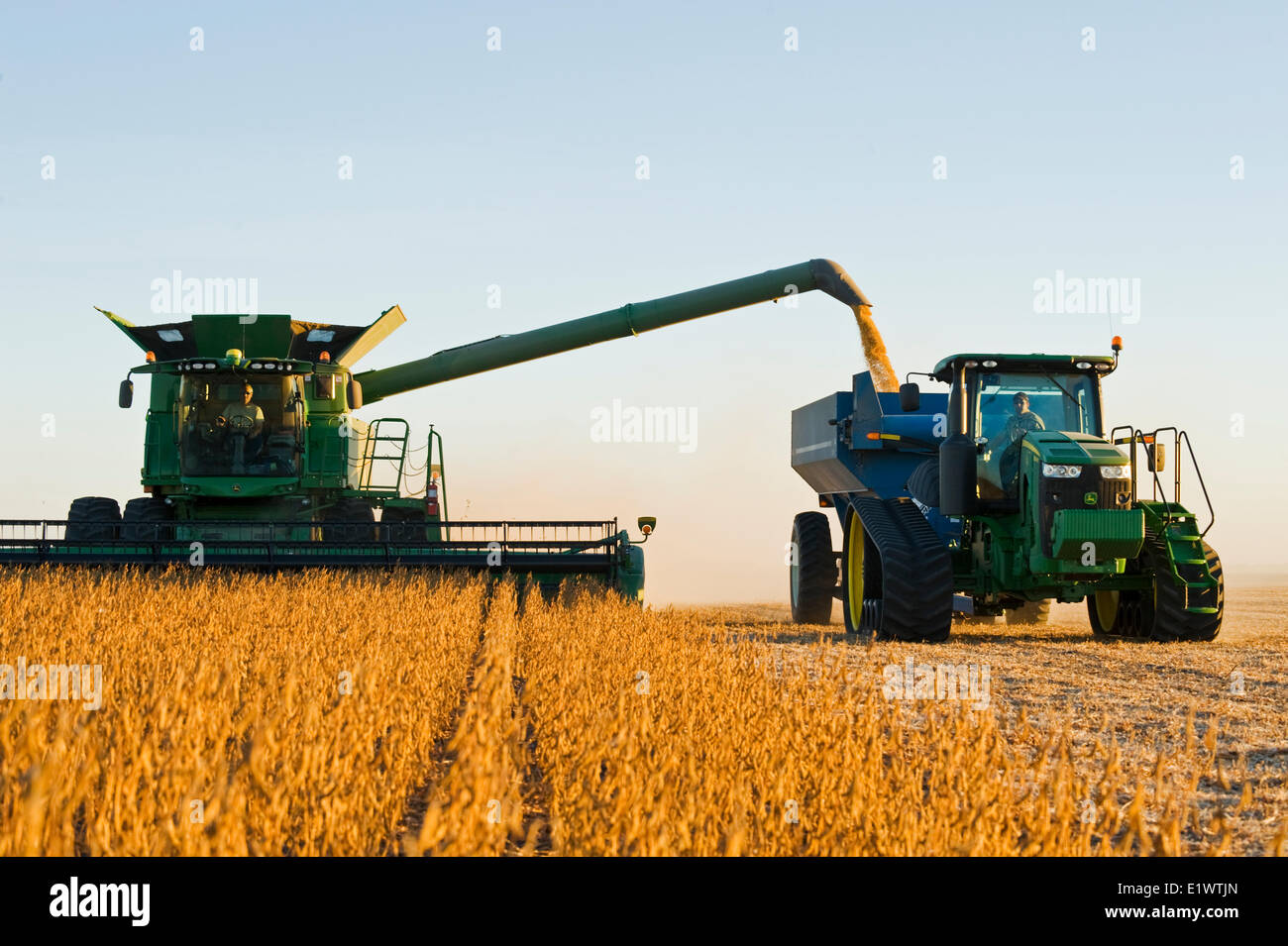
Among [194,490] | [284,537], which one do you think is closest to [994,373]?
[284,537]

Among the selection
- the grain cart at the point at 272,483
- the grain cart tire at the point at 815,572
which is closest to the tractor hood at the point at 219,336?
the grain cart at the point at 272,483

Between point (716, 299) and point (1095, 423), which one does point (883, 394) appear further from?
point (716, 299)

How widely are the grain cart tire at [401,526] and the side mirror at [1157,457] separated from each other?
241 inches

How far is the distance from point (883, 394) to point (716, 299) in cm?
539

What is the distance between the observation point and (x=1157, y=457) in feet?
31.8

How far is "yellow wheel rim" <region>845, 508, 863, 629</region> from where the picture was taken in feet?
38.4

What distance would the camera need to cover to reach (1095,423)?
10258 mm

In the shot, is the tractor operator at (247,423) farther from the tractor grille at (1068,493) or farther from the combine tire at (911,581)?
the tractor grille at (1068,493)

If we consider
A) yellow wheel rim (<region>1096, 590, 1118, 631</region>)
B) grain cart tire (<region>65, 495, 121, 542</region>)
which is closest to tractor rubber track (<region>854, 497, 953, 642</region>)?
yellow wheel rim (<region>1096, 590, 1118, 631</region>)

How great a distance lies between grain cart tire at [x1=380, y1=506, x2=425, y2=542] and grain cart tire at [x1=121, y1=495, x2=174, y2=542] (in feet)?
6.88

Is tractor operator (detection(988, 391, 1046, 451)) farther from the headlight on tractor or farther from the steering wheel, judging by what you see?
the steering wheel

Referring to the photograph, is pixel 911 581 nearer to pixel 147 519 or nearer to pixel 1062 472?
pixel 1062 472
